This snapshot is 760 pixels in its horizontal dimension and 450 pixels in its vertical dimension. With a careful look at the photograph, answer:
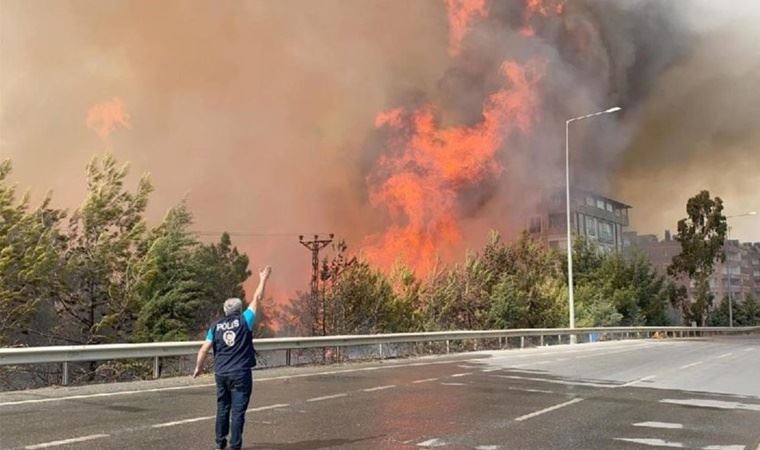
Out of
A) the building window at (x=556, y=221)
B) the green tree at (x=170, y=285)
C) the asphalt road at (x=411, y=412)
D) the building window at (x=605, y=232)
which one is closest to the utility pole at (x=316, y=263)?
the green tree at (x=170, y=285)

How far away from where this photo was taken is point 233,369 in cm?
625

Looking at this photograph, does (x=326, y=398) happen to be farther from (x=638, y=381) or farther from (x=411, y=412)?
(x=638, y=381)

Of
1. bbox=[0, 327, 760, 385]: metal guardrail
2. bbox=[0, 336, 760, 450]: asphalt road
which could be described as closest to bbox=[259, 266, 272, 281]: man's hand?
bbox=[0, 336, 760, 450]: asphalt road

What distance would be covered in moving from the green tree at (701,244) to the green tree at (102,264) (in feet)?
181

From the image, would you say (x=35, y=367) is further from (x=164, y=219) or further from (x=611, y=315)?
(x=611, y=315)

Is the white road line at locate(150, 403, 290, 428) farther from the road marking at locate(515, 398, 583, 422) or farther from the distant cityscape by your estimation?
the distant cityscape

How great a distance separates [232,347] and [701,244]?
69.4 metres

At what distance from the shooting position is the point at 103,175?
26.8 m

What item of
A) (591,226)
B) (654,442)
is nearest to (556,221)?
(591,226)

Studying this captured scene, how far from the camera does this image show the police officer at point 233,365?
624 cm

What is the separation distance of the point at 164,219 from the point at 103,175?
3.32 m

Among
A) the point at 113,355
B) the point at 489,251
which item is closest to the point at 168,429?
the point at 113,355

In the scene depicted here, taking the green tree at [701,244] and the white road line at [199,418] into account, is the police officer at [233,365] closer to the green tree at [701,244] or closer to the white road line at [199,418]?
the white road line at [199,418]

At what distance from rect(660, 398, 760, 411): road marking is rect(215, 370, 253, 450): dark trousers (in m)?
7.97
